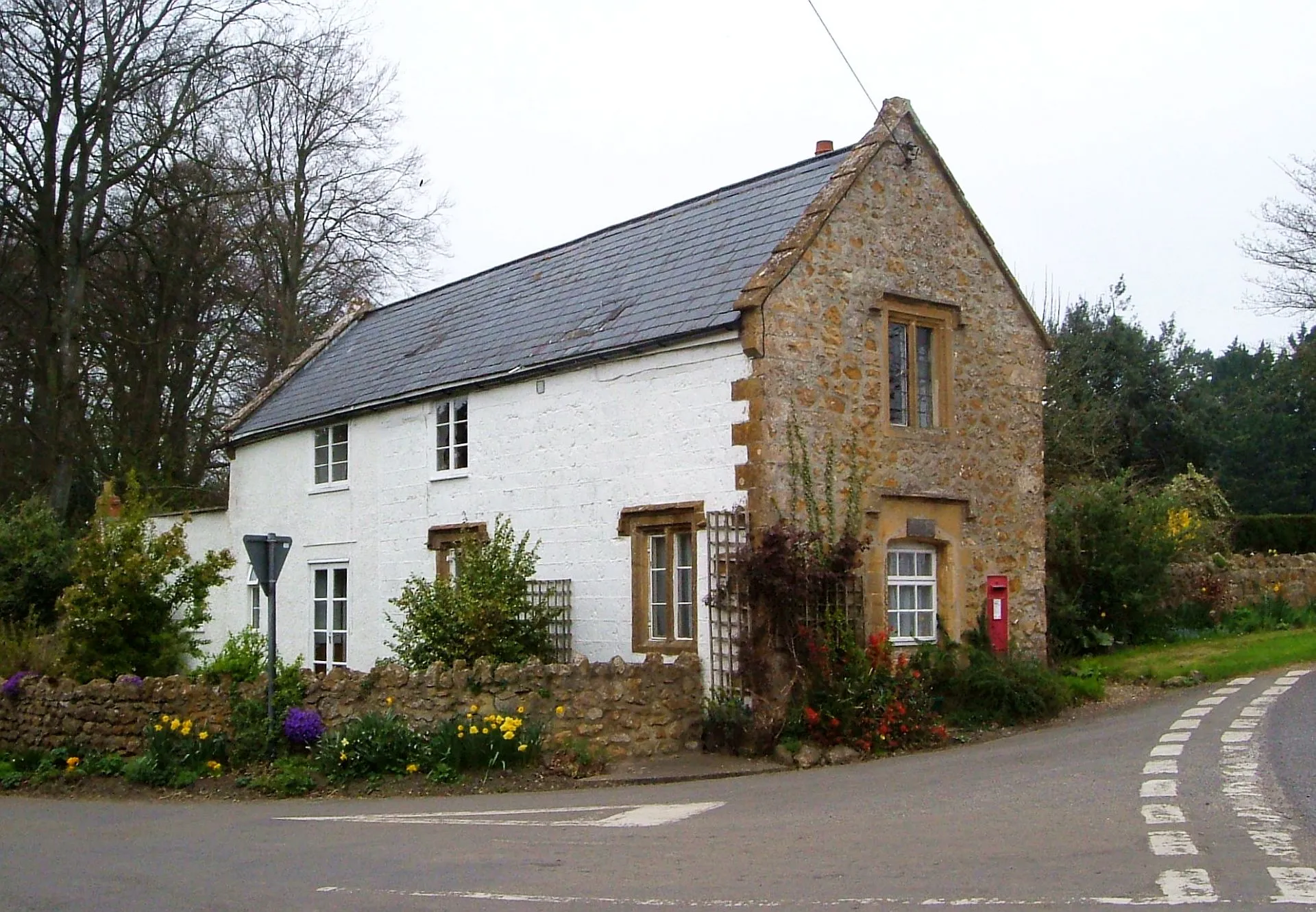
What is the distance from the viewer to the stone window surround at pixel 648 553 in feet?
55.3

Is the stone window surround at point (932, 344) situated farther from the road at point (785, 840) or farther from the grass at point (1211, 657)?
the grass at point (1211, 657)

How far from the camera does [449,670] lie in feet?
51.2

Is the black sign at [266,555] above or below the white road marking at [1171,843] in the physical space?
above

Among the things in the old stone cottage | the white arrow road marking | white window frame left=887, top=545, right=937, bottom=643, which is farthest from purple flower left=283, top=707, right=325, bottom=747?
white window frame left=887, top=545, right=937, bottom=643

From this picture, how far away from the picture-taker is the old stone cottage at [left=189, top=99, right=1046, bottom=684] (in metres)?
16.7

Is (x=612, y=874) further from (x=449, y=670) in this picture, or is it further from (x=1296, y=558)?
(x=1296, y=558)

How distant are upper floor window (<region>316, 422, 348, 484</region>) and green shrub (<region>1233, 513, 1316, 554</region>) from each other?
788 inches

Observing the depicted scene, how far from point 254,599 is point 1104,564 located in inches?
603

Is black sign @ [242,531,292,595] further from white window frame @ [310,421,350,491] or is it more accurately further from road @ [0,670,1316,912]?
white window frame @ [310,421,350,491]

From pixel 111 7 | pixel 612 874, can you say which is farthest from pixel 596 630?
pixel 111 7

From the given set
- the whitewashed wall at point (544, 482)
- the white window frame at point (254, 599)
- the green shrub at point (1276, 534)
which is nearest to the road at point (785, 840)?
the whitewashed wall at point (544, 482)

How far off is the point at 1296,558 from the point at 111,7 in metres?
26.6

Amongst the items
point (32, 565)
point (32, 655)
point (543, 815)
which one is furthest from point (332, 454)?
point (543, 815)

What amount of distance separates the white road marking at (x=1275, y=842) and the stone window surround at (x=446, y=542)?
1301 centimetres
